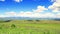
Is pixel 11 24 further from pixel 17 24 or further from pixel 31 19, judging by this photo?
pixel 31 19

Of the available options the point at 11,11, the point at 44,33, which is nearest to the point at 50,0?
the point at 44,33

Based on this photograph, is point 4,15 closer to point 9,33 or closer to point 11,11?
point 11,11

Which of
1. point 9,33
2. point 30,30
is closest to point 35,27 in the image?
point 30,30

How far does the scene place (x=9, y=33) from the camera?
2.03 m

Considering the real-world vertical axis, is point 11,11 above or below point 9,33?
above

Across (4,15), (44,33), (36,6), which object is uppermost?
(36,6)

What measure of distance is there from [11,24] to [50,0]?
0.76m

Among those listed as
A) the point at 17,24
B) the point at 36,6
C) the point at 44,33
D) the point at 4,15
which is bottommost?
the point at 44,33

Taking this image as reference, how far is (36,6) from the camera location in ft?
6.70

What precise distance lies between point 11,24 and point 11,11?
8.6 inches

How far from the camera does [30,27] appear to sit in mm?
2049

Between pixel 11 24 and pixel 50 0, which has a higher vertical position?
pixel 50 0

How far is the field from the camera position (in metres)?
2.02

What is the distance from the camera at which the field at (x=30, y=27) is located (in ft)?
6.62
